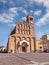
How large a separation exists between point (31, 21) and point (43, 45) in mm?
21960

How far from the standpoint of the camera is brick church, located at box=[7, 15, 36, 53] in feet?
176

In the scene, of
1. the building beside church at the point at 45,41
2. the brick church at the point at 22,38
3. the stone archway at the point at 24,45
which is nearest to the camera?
the brick church at the point at 22,38

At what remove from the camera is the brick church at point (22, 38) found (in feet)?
176

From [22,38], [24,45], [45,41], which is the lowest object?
[24,45]

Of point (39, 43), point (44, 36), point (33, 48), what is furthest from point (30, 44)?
point (44, 36)

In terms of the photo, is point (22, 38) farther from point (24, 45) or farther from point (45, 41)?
point (45, 41)

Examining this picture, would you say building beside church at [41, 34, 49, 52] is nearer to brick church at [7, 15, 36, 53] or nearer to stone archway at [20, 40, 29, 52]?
brick church at [7, 15, 36, 53]

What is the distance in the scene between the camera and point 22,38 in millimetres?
56438

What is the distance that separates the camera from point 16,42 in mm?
54031

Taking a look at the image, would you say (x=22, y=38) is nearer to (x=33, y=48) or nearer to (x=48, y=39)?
(x=33, y=48)

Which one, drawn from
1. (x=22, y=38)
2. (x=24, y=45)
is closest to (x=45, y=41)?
(x=24, y=45)

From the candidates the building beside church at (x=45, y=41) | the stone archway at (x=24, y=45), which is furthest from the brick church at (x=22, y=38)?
the building beside church at (x=45, y=41)

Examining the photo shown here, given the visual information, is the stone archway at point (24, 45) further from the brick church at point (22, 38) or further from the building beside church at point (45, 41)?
the building beside church at point (45, 41)

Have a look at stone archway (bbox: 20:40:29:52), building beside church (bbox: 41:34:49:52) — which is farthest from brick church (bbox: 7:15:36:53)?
building beside church (bbox: 41:34:49:52)
